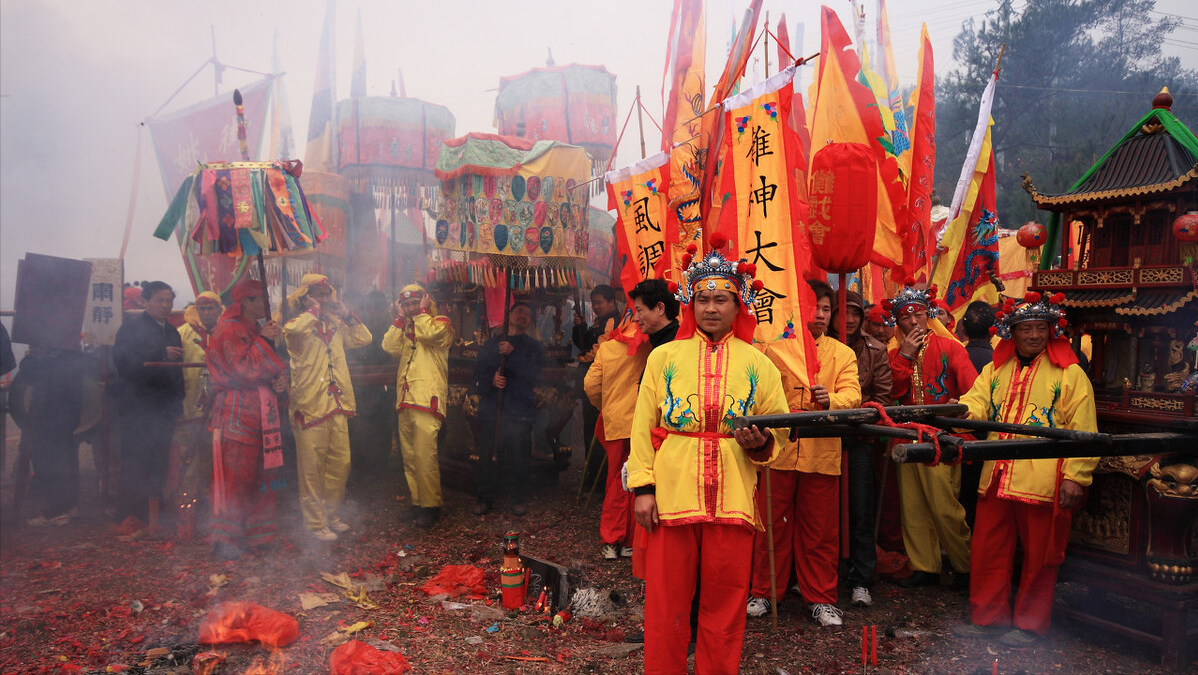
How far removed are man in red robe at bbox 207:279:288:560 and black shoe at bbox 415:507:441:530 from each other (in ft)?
3.94

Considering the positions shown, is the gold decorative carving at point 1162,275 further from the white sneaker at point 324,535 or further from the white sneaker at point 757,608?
the white sneaker at point 324,535

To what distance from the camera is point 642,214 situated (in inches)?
233

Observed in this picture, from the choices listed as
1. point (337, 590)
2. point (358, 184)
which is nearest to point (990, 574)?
point (337, 590)

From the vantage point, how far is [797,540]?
175 inches

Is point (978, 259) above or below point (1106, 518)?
above

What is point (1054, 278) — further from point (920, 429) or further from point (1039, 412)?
point (920, 429)

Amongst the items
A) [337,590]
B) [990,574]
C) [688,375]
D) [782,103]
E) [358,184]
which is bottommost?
[337,590]

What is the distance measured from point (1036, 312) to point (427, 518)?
4.90 meters

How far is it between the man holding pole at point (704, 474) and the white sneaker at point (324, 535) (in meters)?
3.65

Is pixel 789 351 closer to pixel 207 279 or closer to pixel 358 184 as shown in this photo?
pixel 207 279

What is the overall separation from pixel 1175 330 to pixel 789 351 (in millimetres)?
2114

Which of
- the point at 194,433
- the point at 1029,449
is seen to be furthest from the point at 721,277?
the point at 194,433

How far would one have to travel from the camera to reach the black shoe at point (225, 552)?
533cm

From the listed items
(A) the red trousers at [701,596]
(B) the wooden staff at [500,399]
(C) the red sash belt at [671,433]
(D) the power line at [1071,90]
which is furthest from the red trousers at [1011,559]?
(D) the power line at [1071,90]
